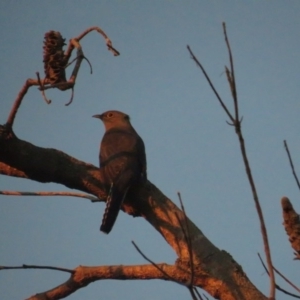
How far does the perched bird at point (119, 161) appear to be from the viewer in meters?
5.42

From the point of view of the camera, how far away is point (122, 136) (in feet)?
25.8

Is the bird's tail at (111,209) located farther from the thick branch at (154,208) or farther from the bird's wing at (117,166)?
the thick branch at (154,208)

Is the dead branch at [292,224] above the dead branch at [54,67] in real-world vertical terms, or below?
below

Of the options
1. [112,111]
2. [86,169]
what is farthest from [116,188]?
[112,111]

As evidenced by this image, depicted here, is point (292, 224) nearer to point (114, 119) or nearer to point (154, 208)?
point (154, 208)

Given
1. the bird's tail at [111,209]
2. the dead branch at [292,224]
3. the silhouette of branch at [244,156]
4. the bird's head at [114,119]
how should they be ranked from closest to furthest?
the silhouette of branch at [244,156]
the dead branch at [292,224]
the bird's tail at [111,209]
the bird's head at [114,119]

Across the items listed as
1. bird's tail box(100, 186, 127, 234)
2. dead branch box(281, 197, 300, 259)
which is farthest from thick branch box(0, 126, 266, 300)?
dead branch box(281, 197, 300, 259)

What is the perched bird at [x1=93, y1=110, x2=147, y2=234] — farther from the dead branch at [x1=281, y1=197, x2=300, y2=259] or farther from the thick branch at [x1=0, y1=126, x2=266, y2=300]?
the dead branch at [x1=281, y1=197, x2=300, y2=259]

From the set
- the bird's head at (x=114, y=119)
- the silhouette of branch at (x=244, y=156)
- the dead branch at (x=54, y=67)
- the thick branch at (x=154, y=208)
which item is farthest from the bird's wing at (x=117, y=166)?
the silhouette of branch at (x=244, y=156)

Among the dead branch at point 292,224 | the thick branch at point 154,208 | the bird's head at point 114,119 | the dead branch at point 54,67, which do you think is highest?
the bird's head at point 114,119

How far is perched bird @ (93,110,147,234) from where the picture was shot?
5418 mm

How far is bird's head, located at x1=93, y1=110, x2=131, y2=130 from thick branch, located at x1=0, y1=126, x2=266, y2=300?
4.26 metres

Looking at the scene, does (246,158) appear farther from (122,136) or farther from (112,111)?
(112,111)

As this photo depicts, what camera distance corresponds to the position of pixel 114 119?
9.54 metres
